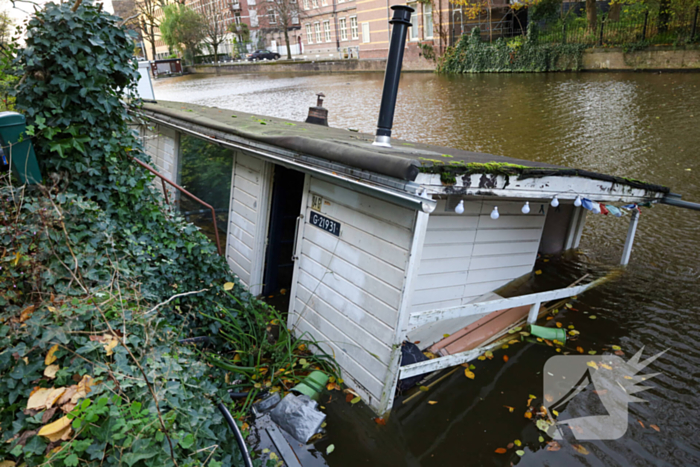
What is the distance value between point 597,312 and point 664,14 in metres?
20.3

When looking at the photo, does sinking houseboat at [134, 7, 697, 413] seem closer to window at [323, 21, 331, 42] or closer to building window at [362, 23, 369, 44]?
building window at [362, 23, 369, 44]

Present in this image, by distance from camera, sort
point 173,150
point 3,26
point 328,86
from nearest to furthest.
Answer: point 3,26, point 173,150, point 328,86

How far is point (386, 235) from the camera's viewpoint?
420 centimetres

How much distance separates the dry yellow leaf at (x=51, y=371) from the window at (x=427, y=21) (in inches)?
1318

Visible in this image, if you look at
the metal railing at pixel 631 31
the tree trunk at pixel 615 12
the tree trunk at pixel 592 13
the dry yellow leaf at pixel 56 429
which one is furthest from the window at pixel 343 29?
the dry yellow leaf at pixel 56 429

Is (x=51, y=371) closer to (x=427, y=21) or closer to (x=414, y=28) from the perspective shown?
(x=427, y=21)

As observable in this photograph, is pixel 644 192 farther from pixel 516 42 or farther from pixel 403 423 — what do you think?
pixel 516 42

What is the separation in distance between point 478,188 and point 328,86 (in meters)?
27.7

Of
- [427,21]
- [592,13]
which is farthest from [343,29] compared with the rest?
[592,13]

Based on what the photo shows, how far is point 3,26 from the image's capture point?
5.09 meters

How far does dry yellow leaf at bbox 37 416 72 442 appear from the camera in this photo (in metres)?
2.43

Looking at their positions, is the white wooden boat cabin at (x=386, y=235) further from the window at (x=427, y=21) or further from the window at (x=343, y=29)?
the window at (x=343, y=29)

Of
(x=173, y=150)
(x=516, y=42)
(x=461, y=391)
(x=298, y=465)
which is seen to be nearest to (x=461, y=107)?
(x=516, y=42)

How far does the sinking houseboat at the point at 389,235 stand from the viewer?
4.00 meters
